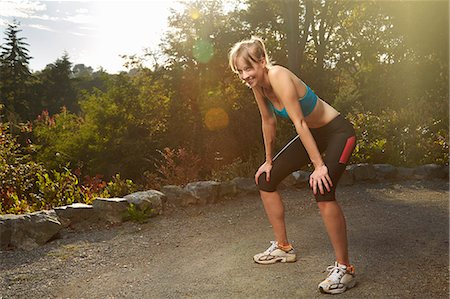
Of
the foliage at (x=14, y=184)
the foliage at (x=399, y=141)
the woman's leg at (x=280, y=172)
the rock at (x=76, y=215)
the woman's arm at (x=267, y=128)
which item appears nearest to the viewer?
the woman's leg at (x=280, y=172)

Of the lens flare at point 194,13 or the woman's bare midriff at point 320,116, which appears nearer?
the woman's bare midriff at point 320,116

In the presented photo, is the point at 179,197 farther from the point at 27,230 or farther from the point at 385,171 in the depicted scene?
the point at 385,171

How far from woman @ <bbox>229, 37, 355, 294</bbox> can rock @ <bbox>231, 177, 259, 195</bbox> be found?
3.19 meters

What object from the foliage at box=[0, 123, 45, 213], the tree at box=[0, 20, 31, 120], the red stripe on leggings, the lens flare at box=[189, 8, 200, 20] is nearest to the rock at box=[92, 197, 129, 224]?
the foliage at box=[0, 123, 45, 213]

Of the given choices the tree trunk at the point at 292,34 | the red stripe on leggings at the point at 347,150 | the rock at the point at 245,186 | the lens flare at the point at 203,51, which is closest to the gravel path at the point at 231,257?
the rock at the point at 245,186

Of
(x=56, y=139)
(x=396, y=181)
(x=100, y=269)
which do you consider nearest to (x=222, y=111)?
(x=396, y=181)

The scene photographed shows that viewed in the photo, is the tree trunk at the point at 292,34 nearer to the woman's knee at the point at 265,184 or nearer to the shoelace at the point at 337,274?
the woman's knee at the point at 265,184

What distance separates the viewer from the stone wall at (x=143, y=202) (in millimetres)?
5160

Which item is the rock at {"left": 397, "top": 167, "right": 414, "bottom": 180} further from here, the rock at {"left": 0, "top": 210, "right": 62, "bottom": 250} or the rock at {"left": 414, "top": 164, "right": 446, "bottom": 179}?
the rock at {"left": 0, "top": 210, "right": 62, "bottom": 250}

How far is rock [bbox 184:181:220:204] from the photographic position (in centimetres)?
669

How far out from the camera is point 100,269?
4.43 metres

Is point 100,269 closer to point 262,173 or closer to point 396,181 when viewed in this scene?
point 262,173

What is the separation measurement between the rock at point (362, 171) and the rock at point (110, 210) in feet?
12.8

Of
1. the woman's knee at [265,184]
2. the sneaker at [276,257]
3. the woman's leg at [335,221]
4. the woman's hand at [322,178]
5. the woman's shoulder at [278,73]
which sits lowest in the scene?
the sneaker at [276,257]
